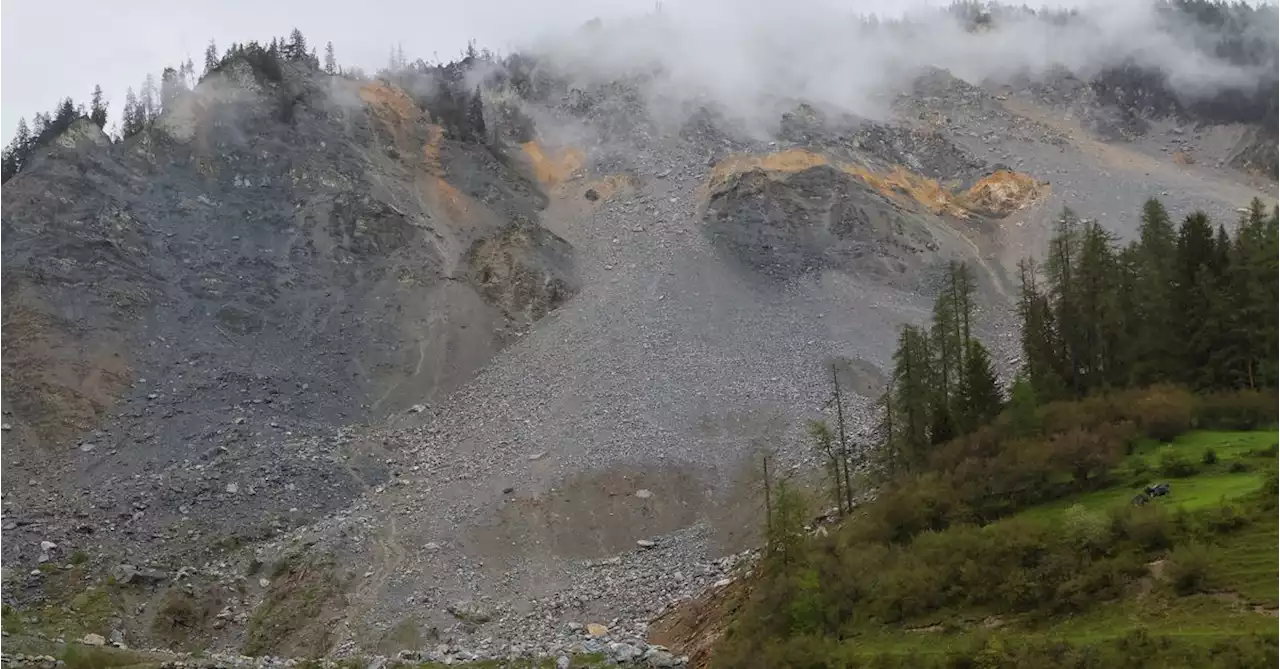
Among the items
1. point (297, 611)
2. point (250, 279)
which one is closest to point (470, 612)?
point (297, 611)

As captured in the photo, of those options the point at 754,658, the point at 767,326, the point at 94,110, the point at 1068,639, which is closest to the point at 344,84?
the point at 94,110

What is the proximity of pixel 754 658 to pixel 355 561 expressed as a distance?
83.4ft

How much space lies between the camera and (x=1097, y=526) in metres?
26.6

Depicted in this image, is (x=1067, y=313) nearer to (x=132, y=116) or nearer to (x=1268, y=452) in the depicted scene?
(x=1268, y=452)

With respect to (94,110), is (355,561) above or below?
below

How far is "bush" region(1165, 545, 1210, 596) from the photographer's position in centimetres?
2397

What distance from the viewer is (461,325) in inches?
2958

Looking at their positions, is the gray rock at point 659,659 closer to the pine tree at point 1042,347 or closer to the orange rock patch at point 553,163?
the pine tree at point 1042,347

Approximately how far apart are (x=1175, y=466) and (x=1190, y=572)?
9827 millimetres

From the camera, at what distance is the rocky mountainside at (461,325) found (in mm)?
47438

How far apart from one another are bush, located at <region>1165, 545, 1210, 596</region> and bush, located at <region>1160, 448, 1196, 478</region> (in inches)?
357

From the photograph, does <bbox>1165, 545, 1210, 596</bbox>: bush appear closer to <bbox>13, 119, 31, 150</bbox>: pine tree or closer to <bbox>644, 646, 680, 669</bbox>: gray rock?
<bbox>644, 646, 680, 669</bbox>: gray rock

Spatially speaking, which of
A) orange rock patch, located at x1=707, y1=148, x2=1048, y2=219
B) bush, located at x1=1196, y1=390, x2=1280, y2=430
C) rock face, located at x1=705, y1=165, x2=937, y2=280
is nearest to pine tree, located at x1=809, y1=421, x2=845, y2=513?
bush, located at x1=1196, y1=390, x2=1280, y2=430

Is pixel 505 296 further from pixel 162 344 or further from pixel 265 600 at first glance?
pixel 265 600
